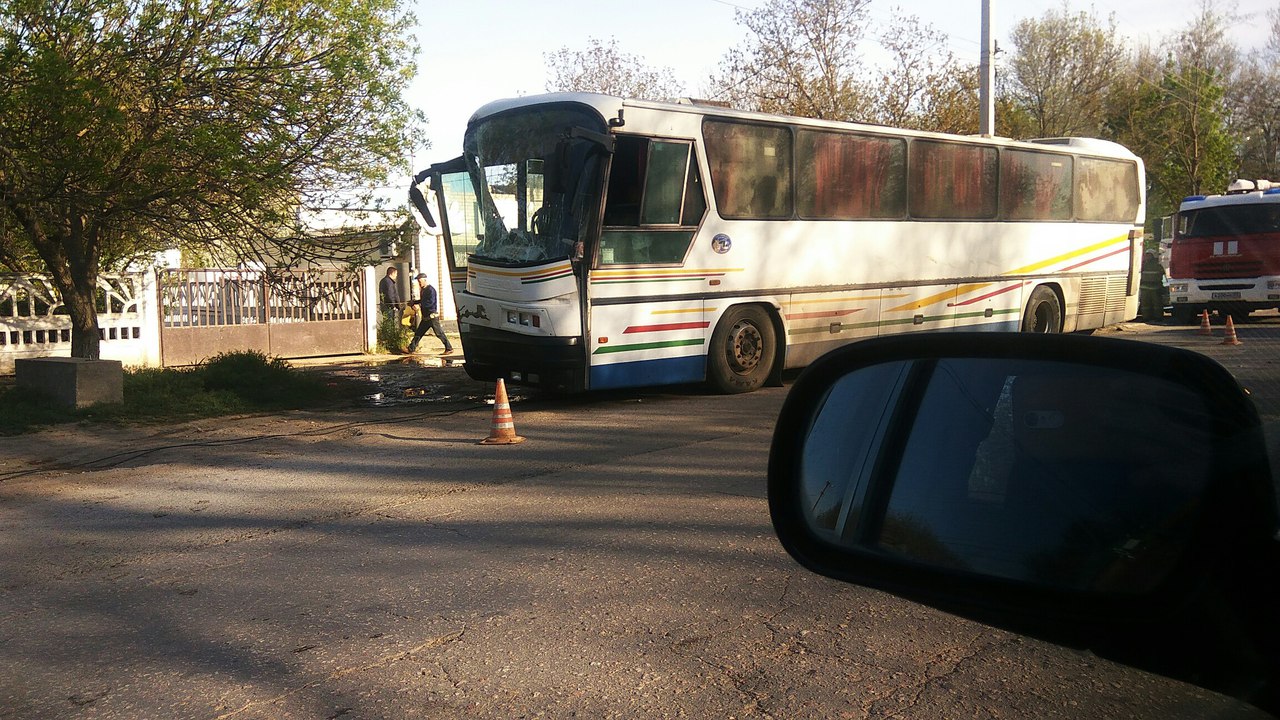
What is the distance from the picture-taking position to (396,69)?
14195 mm

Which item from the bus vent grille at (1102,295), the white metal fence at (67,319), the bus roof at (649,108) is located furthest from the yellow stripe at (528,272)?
the bus vent grille at (1102,295)

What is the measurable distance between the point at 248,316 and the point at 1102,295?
15.2 metres

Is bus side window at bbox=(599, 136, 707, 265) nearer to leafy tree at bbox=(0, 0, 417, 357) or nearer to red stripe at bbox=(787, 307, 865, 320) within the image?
red stripe at bbox=(787, 307, 865, 320)

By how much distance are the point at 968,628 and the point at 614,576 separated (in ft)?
5.70

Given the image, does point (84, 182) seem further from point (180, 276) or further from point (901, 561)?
point (901, 561)

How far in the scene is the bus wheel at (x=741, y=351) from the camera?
516 inches

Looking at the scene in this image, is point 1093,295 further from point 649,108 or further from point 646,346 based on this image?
point 649,108

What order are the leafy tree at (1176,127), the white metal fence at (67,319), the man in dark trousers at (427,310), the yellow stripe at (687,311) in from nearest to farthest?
1. the yellow stripe at (687,311)
2. the white metal fence at (67,319)
3. the man in dark trousers at (427,310)
4. the leafy tree at (1176,127)

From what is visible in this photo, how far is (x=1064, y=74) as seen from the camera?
1722 inches

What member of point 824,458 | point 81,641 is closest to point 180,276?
point 81,641

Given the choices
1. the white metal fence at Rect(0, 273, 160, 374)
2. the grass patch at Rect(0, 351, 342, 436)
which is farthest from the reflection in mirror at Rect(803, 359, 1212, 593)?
the white metal fence at Rect(0, 273, 160, 374)

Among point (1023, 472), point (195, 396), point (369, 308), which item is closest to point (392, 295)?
point (369, 308)

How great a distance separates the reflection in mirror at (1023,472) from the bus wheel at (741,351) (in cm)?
1078

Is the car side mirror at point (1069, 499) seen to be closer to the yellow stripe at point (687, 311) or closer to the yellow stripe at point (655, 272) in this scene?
the yellow stripe at point (655, 272)
